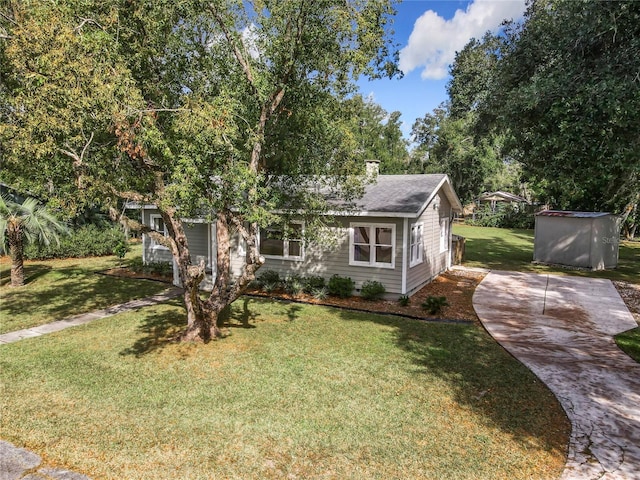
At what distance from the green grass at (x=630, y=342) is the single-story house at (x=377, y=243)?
5.29 m

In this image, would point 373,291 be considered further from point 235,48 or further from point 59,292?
point 59,292

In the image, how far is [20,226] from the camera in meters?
14.4

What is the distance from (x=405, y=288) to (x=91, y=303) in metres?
9.50

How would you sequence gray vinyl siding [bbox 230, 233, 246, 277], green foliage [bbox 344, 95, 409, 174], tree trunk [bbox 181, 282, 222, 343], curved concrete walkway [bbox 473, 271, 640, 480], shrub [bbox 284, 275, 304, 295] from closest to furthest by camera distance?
curved concrete walkway [bbox 473, 271, 640, 480], tree trunk [bbox 181, 282, 222, 343], shrub [bbox 284, 275, 304, 295], gray vinyl siding [bbox 230, 233, 246, 277], green foliage [bbox 344, 95, 409, 174]

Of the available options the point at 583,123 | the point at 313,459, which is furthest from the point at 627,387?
the point at 313,459

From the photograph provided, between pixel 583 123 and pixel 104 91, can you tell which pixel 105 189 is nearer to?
pixel 104 91

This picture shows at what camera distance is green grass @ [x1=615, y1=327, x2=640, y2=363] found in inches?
324

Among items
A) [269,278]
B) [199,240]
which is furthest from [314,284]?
[199,240]

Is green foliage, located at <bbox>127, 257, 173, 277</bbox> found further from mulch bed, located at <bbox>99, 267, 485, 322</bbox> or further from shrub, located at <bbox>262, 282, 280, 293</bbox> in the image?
shrub, located at <bbox>262, 282, 280, 293</bbox>

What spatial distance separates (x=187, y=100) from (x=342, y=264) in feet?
24.1

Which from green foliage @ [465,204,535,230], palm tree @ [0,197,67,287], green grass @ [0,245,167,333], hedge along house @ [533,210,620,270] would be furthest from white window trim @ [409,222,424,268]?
green foliage @ [465,204,535,230]

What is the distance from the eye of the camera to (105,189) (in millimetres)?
7684

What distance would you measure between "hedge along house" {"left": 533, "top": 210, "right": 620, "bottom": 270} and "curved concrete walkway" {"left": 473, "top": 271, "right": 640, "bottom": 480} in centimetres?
280

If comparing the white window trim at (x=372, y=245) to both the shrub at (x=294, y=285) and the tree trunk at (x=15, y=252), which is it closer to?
the shrub at (x=294, y=285)
